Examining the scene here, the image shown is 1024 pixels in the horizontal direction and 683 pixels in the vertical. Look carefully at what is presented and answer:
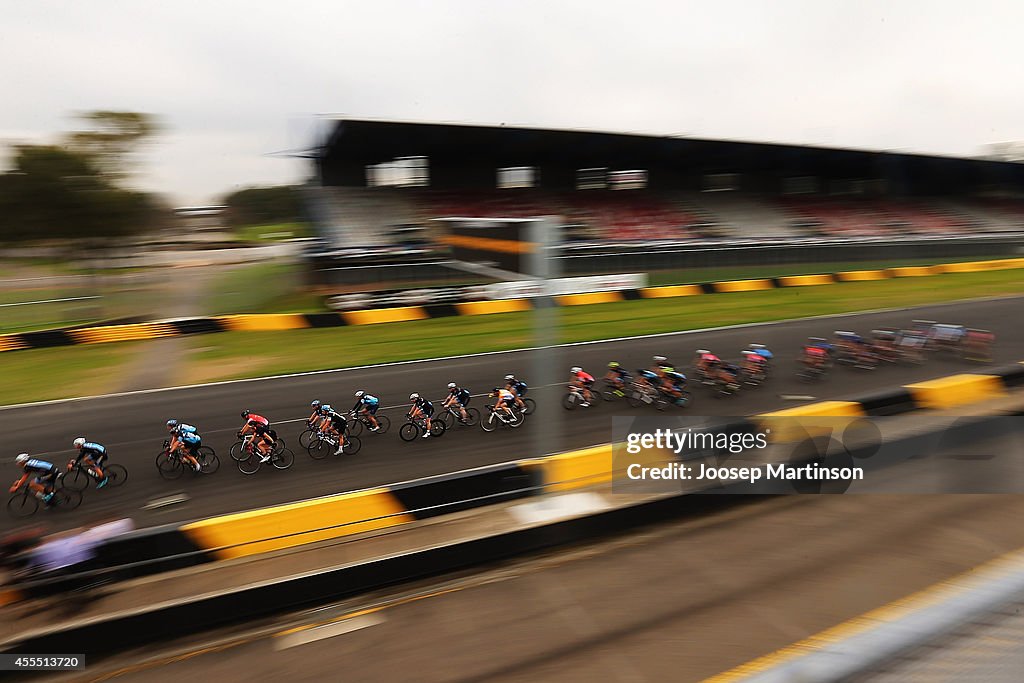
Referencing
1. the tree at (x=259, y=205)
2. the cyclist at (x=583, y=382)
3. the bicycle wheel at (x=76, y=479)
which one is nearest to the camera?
the bicycle wheel at (x=76, y=479)

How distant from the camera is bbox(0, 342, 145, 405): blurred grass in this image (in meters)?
11.8

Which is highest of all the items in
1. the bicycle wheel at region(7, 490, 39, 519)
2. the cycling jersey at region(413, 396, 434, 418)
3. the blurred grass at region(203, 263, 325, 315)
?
the blurred grass at region(203, 263, 325, 315)

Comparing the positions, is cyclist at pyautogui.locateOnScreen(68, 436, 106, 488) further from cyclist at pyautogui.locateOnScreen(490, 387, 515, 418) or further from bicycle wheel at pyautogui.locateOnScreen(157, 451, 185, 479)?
cyclist at pyautogui.locateOnScreen(490, 387, 515, 418)

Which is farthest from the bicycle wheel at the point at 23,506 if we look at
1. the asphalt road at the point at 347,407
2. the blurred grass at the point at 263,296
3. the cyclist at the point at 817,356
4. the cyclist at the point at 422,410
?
the cyclist at the point at 817,356

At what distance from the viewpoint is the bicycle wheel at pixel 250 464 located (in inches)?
313

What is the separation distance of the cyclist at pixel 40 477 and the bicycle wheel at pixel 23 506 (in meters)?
0.20

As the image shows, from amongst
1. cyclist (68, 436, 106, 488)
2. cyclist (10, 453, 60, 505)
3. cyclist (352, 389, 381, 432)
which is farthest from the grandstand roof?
cyclist (10, 453, 60, 505)

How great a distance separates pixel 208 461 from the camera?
26.7 ft

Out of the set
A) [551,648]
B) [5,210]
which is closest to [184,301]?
[5,210]

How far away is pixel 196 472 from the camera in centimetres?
792

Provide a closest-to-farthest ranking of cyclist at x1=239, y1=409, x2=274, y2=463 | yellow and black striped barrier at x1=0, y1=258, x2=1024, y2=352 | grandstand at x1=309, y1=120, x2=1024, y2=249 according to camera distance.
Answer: cyclist at x1=239, y1=409, x2=274, y2=463 → yellow and black striped barrier at x1=0, y1=258, x2=1024, y2=352 → grandstand at x1=309, y1=120, x2=1024, y2=249

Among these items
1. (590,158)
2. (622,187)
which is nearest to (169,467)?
(590,158)

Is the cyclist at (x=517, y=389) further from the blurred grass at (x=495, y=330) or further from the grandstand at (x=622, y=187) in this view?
the grandstand at (x=622, y=187)

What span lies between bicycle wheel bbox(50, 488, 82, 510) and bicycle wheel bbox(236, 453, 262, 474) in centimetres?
180
